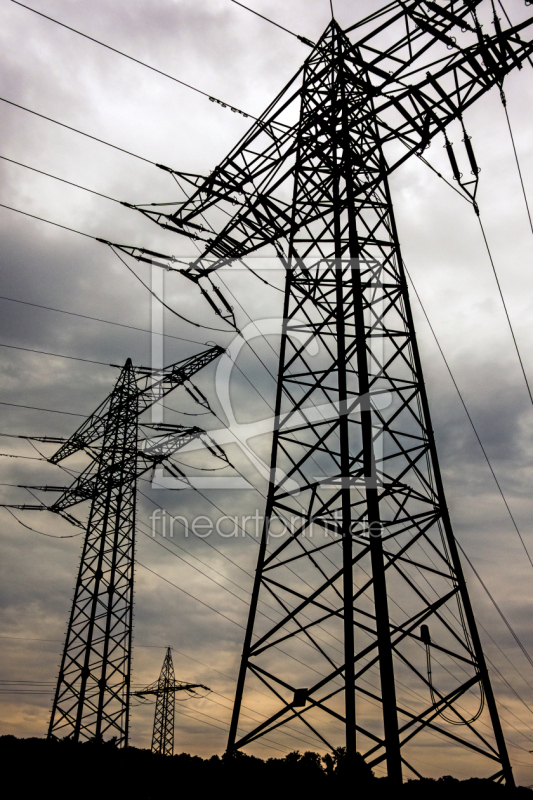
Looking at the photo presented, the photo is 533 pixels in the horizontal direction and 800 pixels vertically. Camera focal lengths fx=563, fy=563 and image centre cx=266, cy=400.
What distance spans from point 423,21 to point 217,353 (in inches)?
485

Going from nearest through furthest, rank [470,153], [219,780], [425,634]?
1. [219,780]
2. [425,634]
3. [470,153]

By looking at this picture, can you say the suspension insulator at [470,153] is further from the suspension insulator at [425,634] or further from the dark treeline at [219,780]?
the dark treeline at [219,780]

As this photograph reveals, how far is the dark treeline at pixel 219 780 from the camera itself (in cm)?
756

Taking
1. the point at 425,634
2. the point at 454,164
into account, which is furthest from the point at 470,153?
the point at 425,634

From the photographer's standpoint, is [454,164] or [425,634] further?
[454,164]

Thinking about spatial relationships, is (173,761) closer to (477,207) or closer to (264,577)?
(264,577)

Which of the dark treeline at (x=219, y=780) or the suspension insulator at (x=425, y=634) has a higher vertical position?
the suspension insulator at (x=425, y=634)

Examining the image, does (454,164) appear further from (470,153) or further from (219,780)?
(219,780)

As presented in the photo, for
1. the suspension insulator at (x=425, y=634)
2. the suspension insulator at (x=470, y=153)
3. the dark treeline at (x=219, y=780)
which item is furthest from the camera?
the suspension insulator at (x=470, y=153)

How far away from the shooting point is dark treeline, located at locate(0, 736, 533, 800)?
7.56m

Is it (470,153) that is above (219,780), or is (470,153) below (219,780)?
above

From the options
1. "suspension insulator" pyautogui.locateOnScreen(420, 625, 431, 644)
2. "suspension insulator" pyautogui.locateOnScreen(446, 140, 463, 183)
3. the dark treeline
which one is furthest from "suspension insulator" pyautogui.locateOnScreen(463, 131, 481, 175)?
the dark treeline

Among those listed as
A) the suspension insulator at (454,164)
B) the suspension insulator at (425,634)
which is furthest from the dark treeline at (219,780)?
the suspension insulator at (454,164)

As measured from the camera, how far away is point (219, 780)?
26.8 feet
